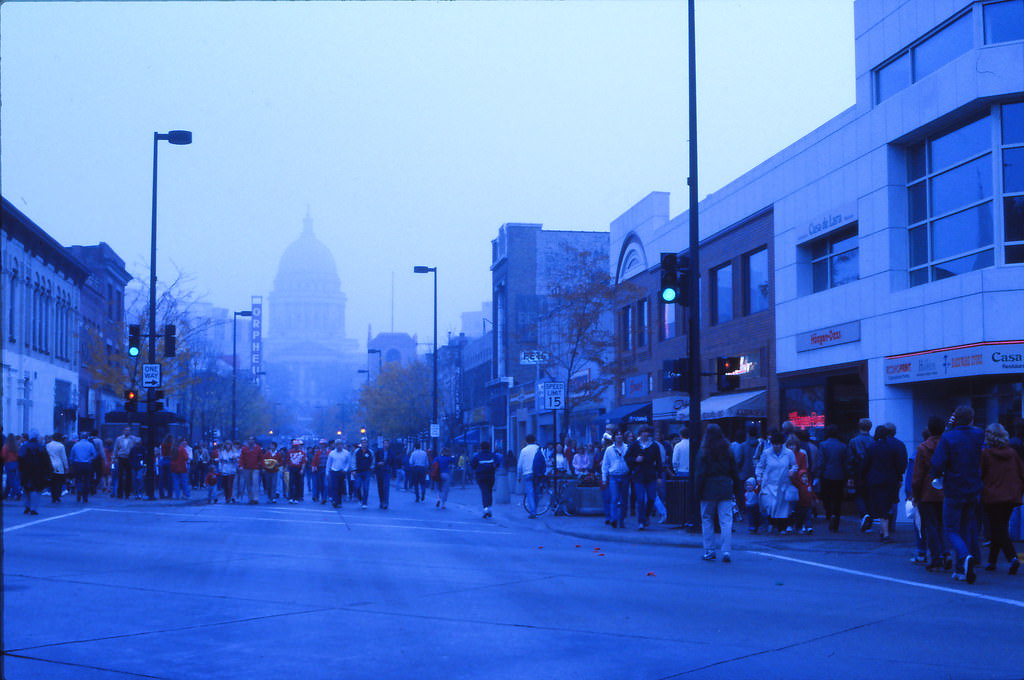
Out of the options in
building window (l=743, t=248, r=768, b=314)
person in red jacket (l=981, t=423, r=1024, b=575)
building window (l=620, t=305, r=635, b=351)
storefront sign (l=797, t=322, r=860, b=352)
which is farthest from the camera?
building window (l=620, t=305, r=635, b=351)

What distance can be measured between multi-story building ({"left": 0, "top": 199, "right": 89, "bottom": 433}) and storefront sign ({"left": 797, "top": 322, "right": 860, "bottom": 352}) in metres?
24.8

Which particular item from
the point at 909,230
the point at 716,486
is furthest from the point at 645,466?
the point at 909,230

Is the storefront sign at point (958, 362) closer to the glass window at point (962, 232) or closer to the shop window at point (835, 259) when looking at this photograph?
the glass window at point (962, 232)

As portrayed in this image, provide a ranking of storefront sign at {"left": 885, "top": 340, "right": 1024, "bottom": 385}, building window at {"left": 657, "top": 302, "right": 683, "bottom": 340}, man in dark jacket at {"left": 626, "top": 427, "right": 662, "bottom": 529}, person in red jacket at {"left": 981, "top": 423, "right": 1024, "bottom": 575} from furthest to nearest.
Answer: building window at {"left": 657, "top": 302, "right": 683, "bottom": 340} → man in dark jacket at {"left": 626, "top": 427, "right": 662, "bottom": 529} → storefront sign at {"left": 885, "top": 340, "right": 1024, "bottom": 385} → person in red jacket at {"left": 981, "top": 423, "right": 1024, "bottom": 575}

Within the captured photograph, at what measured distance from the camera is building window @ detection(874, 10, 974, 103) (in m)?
19.6

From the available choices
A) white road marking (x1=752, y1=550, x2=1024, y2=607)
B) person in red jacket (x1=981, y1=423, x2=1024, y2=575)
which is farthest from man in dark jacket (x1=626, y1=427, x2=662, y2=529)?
person in red jacket (x1=981, y1=423, x2=1024, y2=575)

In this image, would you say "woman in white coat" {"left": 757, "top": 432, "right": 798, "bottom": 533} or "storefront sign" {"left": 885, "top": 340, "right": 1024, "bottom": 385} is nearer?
"woman in white coat" {"left": 757, "top": 432, "right": 798, "bottom": 533}

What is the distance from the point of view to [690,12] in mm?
19391

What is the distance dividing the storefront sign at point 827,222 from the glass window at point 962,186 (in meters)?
2.36

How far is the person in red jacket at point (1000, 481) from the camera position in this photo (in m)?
12.0

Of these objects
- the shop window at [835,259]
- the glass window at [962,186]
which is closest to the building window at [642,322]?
the shop window at [835,259]

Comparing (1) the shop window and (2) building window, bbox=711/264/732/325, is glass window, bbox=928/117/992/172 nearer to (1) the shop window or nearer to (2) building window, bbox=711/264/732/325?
(1) the shop window

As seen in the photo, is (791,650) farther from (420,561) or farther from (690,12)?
(690,12)

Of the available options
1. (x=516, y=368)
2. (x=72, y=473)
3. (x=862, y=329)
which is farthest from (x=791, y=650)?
(x=516, y=368)
